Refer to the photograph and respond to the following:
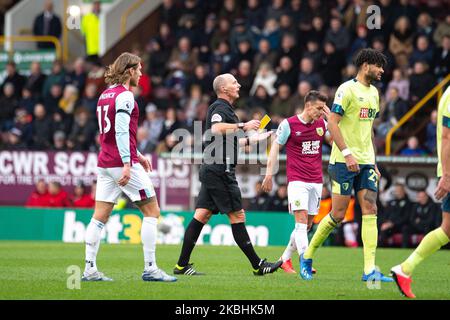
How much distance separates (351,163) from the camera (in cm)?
1112

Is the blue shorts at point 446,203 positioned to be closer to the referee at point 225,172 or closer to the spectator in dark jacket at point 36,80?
the referee at point 225,172

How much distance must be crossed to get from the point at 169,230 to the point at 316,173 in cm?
943

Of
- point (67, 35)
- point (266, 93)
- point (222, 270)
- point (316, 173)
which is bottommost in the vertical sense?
point (222, 270)

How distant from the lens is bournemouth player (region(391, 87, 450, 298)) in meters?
9.30

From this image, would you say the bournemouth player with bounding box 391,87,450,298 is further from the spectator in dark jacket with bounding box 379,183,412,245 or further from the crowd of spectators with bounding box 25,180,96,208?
the crowd of spectators with bounding box 25,180,96,208

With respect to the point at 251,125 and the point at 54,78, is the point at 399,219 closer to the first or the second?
the point at 251,125

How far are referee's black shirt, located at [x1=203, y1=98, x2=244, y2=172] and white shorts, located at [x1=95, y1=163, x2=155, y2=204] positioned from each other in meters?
1.32

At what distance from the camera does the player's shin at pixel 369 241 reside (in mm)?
11328

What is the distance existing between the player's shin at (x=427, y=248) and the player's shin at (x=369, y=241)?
156 centimetres

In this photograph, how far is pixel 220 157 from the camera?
12.4 metres

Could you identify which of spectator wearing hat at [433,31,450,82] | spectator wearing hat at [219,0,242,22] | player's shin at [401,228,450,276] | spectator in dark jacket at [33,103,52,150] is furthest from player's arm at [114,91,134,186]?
spectator wearing hat at [219,0,242,22]

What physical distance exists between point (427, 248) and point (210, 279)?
2.99m
